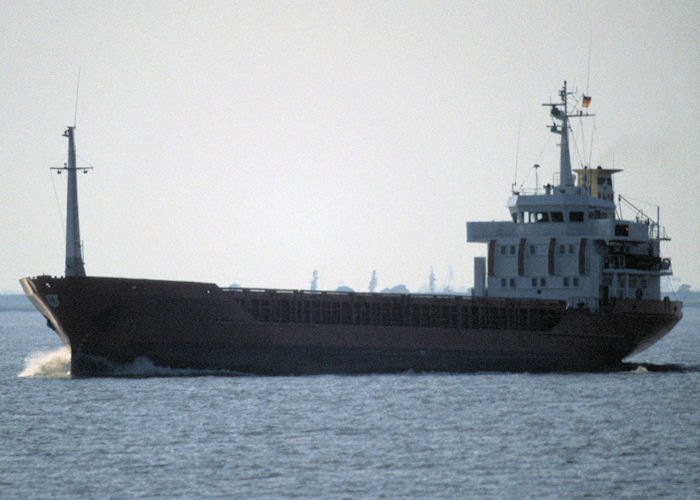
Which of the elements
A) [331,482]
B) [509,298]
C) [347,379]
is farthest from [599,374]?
[331,482]

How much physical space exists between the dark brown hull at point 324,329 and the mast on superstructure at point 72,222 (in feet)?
6.55

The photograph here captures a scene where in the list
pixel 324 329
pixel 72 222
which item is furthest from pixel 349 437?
pixel 72 222

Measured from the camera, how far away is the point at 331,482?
31.7m

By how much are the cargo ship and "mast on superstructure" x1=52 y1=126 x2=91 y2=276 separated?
0.19ft

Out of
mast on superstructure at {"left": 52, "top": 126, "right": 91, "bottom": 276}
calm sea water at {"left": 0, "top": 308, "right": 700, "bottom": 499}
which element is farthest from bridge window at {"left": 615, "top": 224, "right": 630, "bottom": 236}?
mast on superstructure at {"left": 52, "top": 126, "right": 91, "bottom": 276}

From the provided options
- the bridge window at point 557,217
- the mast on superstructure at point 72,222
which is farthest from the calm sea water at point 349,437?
the bridge window at point 557,217

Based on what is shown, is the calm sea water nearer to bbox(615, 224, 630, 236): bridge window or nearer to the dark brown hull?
the dark brown hull

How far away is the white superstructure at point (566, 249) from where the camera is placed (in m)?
63.1

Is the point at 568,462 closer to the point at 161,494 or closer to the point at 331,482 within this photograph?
the point at 331,482

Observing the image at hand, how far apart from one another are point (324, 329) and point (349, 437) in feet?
56.6

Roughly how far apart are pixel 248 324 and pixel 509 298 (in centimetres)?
1482

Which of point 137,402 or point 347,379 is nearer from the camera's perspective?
point 137,402

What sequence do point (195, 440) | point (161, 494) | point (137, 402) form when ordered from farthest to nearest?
point (137, 402) → point (195, 440) → point (161, 494)

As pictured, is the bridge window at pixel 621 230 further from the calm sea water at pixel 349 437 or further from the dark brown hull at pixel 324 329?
the calm sea water at pixel 349 437
